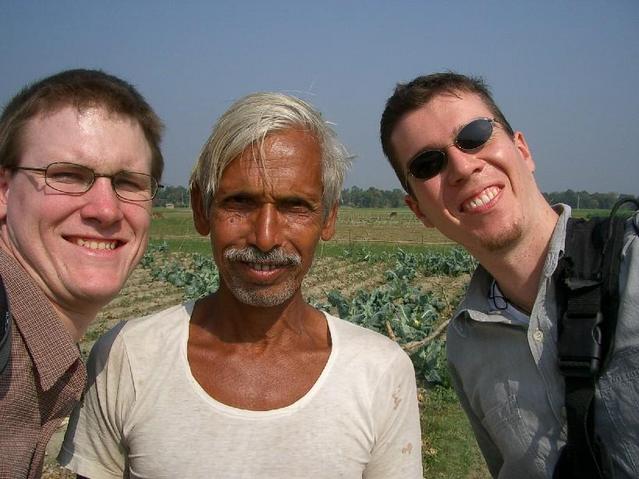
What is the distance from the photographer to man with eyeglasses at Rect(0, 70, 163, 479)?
181 cm

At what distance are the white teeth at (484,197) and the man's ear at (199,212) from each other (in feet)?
4.18

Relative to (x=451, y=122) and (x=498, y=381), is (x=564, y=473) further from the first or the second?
(x=451, y=122)

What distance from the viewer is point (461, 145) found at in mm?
2854

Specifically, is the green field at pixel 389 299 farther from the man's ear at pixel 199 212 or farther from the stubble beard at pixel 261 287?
the stubble beard at pixel 261 287

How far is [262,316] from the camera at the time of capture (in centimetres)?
240

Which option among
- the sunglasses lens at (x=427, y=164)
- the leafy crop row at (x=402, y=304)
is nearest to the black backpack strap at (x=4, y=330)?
the sunglasses lens at (x=427, y=164)

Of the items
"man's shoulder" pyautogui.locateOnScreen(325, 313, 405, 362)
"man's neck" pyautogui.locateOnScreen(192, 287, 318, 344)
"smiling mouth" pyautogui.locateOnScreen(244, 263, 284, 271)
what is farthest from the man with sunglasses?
"smiling mouth" pyautogui.locateOnScreen(244, 263, 284, 271)

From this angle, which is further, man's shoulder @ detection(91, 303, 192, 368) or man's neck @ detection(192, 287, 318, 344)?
man's neck @ detection(192, 287, 318, 344)

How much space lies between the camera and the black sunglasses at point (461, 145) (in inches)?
112

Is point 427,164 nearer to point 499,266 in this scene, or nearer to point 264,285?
point 499,266

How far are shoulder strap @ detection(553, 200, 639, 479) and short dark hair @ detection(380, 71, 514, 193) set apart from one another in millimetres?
954

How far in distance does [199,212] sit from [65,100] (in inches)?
29.9

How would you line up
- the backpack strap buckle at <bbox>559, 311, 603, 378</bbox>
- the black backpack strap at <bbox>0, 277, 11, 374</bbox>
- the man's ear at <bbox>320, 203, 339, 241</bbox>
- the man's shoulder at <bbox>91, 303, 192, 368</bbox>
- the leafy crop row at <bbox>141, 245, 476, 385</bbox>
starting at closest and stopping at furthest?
1. the black backpack strap at <bbox>0, 277, 11, 374</bbox>
2. the man's shoulder at <bbox>91, 303, 192, 368</bbox>
3. the backpack strap buckle at <bbox>559, 311, 603, 378</bbox>
4. the man's ear at <bbox>320, 203, 339, 241</bbox>
5. the leafy crop row at <bbox>141, 245, 476, 385</bbox>

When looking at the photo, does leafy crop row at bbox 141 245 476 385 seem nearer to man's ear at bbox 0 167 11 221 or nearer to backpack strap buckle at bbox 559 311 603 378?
backpack strap buckle at bbox 559 311 603 378
